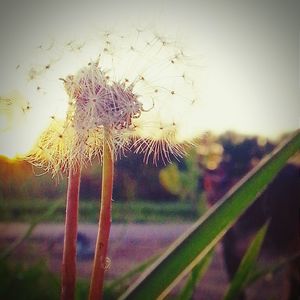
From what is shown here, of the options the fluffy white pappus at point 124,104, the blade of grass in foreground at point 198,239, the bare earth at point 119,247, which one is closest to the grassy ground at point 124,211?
the bare earth at point 119,247

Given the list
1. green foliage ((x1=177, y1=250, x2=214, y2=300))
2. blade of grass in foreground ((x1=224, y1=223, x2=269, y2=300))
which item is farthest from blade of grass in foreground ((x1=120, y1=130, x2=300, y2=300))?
blade of grass in foreground ((x1=224, y1=223, x2=269, y2=300))

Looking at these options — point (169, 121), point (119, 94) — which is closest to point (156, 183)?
point (169, 121)

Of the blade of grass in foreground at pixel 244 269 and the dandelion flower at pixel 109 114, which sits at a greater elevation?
the dandelion flower at pixel 109 114

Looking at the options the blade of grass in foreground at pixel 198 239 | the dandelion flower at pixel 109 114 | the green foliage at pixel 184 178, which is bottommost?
the blade of grass in foreground at pixel 198 239

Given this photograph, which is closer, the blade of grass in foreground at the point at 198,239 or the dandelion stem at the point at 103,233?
the blade of grass in foreground at the point at 198,239

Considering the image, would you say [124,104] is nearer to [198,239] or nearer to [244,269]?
[198,239]

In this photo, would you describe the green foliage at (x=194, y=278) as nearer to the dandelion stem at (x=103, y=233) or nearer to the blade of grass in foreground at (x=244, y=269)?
the blade of grass in foreground at (x=244, y=269)
